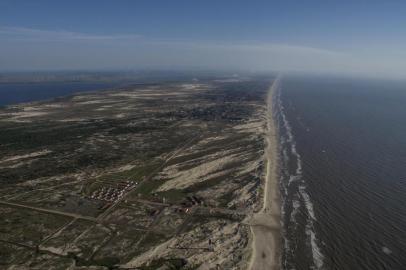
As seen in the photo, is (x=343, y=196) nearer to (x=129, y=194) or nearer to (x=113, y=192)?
(x=129, y=194)

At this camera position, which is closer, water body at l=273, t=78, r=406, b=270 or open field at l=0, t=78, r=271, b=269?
open field at l=0, t=78, r=271, b=269

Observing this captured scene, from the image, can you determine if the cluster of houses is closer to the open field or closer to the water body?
the open field

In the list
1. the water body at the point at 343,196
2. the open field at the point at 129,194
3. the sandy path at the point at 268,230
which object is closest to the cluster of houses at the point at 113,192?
the open field at the point at 129,194

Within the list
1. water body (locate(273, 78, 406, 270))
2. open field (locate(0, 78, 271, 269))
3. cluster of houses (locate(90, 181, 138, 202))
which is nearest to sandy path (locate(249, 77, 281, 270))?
open field (locate(0, 78, 271, 269))

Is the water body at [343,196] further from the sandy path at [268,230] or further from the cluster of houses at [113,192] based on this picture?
the cluster of houses at [113,192]

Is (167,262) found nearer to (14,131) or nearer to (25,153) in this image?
(25,153)

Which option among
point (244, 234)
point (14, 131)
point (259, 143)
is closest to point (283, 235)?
point (244, 234)
